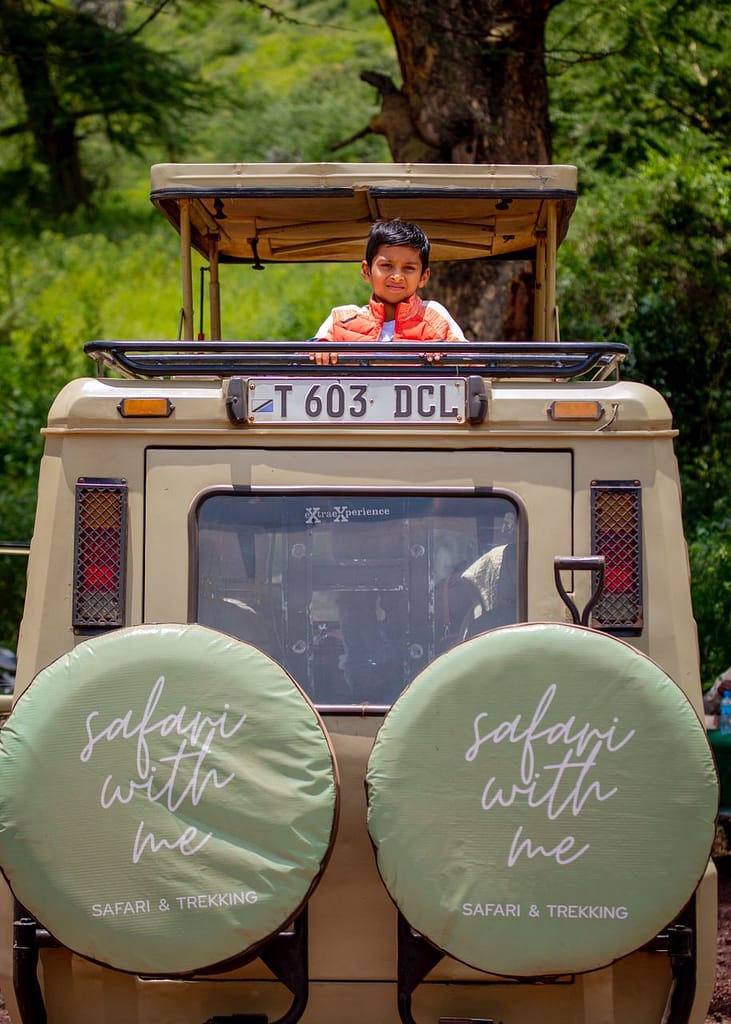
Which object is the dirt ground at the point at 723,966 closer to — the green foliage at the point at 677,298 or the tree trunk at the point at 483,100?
the tree trunk at the point at 483,100

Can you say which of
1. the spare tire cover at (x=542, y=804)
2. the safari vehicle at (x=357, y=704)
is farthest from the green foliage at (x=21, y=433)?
the spare tire cover at (x=542, y=804)

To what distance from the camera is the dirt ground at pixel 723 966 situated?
5477 mm

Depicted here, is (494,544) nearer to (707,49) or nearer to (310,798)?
(310,798)

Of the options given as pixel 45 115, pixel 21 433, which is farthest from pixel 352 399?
pixel 45 115

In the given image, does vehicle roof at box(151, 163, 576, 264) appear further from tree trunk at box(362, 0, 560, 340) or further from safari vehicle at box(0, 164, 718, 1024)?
tree trunk at box(362, 0, 560, 340)

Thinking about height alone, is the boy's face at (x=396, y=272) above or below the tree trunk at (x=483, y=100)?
below

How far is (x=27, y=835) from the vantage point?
346 centimetres

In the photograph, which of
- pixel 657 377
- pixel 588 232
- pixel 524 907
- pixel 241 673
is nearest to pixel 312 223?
pixel 241 673

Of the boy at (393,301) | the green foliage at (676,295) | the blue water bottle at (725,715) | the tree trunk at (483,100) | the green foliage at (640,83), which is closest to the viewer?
the boy at (393,301)

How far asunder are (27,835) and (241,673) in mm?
681

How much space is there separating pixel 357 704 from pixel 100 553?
0.89 m

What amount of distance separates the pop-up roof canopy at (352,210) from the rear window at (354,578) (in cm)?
165

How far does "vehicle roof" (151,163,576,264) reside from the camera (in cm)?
517

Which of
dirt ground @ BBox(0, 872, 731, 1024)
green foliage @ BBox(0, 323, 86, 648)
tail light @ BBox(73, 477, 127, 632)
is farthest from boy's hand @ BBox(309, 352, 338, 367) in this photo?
green foliage @ BBox(0, 323, 86, 648)
